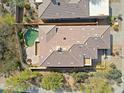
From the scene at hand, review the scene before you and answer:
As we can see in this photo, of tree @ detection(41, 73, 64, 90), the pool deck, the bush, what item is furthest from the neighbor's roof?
the pool deck

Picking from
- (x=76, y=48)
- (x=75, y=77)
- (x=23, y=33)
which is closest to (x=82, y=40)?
(x=76, y=48)

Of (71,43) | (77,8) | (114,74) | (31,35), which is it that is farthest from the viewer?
(31,35)

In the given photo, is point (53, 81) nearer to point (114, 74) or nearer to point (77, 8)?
point (114, 74)

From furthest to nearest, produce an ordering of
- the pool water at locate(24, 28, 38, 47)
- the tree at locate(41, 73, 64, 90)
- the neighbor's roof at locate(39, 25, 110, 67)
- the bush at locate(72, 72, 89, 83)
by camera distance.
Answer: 1. the pool water at locate(24, 28, 38, 47)
2. the bush at locate(72, 72, 89, 83)
3. the tree at locate(41, 73, 64, 90)
4. the neighbor's roof at locate(39, 25, 110, 67)

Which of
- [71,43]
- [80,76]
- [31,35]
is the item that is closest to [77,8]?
[71,43]

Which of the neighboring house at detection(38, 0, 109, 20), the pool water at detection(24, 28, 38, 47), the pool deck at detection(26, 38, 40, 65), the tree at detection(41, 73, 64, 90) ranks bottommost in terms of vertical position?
the tree at detection(41, 73, 64, 90)

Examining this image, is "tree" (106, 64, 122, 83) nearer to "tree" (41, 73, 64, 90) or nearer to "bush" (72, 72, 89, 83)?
"bush" (72, 72, 89, 83)
